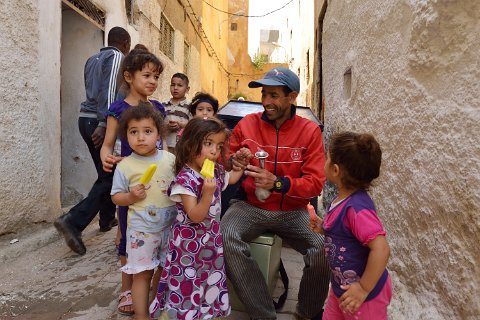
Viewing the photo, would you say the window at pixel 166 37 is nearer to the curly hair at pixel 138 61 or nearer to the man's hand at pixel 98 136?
the man's hand at pixel 98 136

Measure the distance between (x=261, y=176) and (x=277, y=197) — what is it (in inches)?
12.0

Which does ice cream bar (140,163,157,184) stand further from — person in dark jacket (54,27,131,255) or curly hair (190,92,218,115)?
curly hair (190,92,218,115)

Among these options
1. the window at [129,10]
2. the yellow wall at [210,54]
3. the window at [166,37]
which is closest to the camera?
the window at [129,10]

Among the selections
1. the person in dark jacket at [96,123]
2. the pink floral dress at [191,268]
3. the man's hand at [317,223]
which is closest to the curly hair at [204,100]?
the person in dark jacket at [96,123]

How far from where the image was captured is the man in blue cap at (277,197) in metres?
2.18

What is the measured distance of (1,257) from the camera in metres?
2.94

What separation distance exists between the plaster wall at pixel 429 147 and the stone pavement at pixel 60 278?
2.84 feet

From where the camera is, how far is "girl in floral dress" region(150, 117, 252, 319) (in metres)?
1.91

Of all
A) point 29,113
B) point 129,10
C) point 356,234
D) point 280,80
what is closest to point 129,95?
point 280,80

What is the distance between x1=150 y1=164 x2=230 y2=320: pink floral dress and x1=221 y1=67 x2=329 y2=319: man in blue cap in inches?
8.0

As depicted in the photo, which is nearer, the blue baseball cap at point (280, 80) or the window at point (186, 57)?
the blue baseball cap at point (280, 80)

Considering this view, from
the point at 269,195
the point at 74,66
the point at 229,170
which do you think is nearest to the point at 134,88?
the point at 229,170

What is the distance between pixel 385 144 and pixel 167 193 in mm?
1406

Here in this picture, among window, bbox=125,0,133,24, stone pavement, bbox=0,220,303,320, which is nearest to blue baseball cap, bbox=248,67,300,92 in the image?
stone pavement, bbox=0,220,303,320
